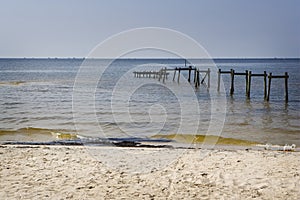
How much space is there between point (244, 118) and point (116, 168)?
12037 millimetres

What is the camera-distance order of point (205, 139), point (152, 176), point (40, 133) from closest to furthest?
point (152, 176)
point (205, 139)
point (40, 133)

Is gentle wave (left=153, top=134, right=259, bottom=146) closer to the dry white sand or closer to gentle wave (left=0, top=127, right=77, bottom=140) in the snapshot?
the dry white sand

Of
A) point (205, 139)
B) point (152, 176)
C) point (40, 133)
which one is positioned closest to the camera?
point (152, 176)

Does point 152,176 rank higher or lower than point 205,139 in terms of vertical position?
higher

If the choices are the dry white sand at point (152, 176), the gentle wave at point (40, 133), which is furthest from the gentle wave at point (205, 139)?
the gentle wave at point (40, 133)

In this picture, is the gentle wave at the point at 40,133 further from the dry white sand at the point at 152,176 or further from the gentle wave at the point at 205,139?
the dry white sand at the point at 152,176

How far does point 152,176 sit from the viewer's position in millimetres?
7000

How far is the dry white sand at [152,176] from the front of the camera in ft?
19.6

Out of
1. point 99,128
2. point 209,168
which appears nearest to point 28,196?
point 209,168

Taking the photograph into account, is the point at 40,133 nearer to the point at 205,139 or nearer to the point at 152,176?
the point at 205,139

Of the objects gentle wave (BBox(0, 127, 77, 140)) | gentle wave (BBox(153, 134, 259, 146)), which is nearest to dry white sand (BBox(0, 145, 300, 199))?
gentle wave (BBox(153, 134, 259, 146))

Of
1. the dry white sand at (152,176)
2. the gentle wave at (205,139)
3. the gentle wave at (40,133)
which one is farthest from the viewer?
the gentle wave at (40,133)

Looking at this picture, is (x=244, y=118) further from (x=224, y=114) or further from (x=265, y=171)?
(x=265, y=171)

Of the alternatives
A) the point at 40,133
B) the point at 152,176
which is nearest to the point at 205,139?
the point at 152,176
